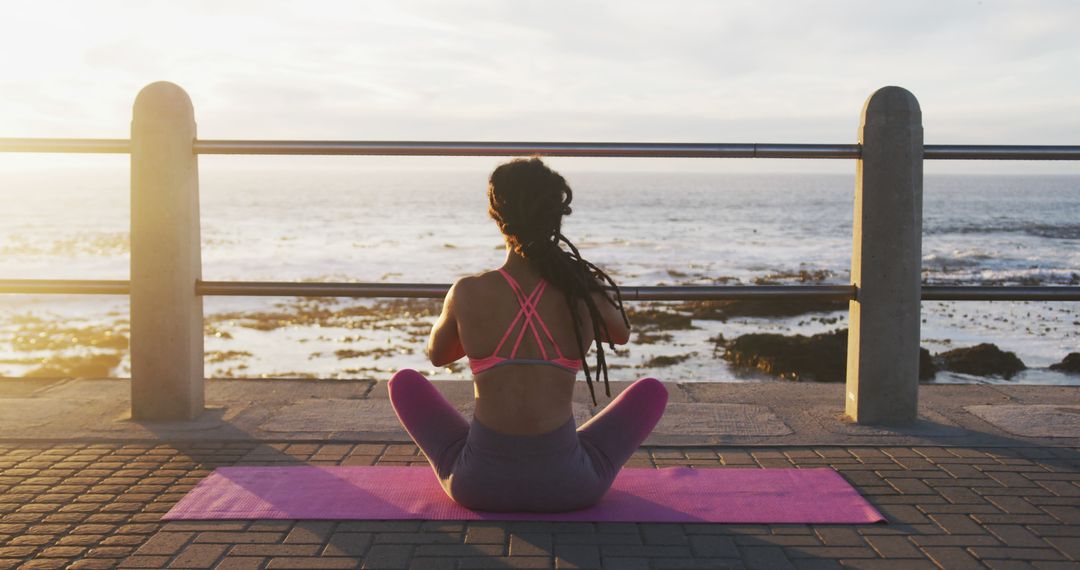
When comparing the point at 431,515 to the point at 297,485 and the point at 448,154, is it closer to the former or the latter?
the point at 297,485

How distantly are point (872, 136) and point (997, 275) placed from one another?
21268 mm

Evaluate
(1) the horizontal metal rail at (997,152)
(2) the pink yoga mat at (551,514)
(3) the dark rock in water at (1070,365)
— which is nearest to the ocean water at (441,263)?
(3) the dark rock in water at (1070,365)

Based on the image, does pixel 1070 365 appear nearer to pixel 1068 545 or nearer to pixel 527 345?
pixel 1068 545

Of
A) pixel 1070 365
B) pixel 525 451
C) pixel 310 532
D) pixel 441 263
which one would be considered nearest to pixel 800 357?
pixel 1070 365

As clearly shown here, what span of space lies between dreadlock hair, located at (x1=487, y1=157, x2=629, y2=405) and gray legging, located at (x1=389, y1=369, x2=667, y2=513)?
288 millimetres

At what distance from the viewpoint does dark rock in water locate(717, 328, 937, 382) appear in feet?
28.7

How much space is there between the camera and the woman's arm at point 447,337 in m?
3.20

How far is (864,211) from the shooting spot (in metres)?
4.51

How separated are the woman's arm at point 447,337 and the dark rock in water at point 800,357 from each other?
5.91 m

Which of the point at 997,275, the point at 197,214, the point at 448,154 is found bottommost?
the point at 997,275

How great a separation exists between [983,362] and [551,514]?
6.91 metres

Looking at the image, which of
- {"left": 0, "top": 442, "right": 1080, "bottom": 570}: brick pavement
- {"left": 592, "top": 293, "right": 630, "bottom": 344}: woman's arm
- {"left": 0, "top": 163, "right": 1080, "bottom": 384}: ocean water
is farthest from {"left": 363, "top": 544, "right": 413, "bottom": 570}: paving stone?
{"left": 0, "top": 163, "right": 1080, "bottom": 384}: ocean water

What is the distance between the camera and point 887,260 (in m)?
4.52

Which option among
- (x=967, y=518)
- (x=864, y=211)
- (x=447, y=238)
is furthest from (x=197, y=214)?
(x=447, y=238)
